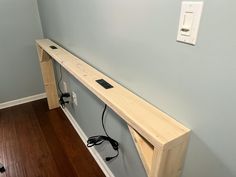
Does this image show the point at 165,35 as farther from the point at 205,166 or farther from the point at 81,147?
the point at 81,147

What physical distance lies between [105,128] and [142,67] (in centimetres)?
66

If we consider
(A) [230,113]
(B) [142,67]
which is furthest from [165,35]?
Result: (A) [230,113]

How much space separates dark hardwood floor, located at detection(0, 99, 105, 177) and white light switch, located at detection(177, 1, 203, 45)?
1.31m

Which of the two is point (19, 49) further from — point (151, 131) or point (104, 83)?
point (151, 131)

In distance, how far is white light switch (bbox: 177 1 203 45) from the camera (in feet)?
1.85

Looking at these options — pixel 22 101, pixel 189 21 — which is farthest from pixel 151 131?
pixel 22 101

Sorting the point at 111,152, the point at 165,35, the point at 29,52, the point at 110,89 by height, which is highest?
the point at 165,35

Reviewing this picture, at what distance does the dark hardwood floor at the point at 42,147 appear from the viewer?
62.6 inches

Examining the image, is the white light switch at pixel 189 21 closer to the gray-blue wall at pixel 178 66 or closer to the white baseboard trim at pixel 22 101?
the gray-blue wall at pixel 178 66

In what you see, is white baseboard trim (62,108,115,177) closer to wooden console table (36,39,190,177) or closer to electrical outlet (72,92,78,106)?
electrical outlet (72,92,78,106)

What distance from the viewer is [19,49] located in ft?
7.66

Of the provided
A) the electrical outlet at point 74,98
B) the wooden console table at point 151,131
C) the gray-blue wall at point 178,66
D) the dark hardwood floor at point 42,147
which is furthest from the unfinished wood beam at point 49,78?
the wooden console table at point 151,131

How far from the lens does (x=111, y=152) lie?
4.54 ft

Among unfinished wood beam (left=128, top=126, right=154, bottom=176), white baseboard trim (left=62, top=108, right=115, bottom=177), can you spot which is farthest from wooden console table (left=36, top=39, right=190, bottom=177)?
white baseboard trim (left=62, top=108, right=115, bottom=177)
